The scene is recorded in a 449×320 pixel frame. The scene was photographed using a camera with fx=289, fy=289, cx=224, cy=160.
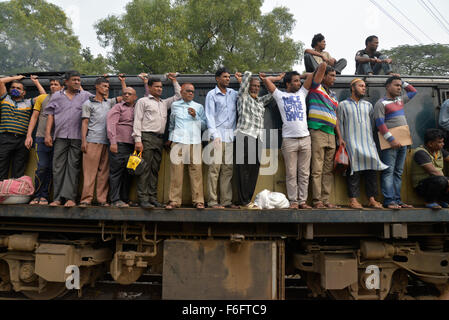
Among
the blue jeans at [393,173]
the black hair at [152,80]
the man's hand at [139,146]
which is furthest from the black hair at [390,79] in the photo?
the man's hand at [139,146]

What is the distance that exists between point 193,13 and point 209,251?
53.4ft

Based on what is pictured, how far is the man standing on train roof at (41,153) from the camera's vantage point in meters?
3.99

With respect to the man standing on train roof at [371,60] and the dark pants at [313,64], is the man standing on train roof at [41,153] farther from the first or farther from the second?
the man standing on train roof at [371,60]

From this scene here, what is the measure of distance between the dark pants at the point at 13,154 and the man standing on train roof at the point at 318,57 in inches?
177

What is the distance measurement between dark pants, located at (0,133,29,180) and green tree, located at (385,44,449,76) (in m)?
29.2

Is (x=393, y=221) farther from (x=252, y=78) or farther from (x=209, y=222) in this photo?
(x=252, y=78)

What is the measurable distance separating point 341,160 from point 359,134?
47 centimetres

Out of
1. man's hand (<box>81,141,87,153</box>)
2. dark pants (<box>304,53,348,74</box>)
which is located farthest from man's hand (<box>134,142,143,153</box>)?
dark pants (<box>304,53,348,74</box>)

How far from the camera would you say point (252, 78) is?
399cm

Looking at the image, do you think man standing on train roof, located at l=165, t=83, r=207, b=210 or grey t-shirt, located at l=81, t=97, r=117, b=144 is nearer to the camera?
man standing on train roof, located at l=165, t=83, r=207, b=210

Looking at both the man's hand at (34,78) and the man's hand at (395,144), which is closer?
the man's hand at (395,144)

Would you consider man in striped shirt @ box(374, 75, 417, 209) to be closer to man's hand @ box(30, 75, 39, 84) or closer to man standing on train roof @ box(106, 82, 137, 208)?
man standing on train roof @ box(106, 82, 137, 208)

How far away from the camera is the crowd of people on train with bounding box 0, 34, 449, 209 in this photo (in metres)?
3.80

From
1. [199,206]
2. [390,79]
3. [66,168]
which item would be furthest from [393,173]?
[66,168]
